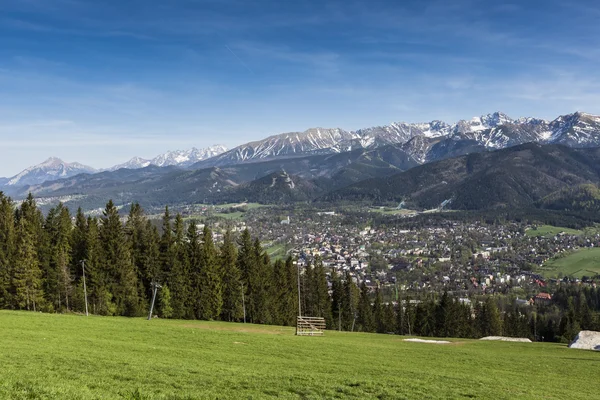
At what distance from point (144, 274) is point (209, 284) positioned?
11.9m

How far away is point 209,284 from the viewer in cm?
7450

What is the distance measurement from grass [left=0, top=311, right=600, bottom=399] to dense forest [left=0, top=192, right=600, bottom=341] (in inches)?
1054

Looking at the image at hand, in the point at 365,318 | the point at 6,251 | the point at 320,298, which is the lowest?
the point at 365,318

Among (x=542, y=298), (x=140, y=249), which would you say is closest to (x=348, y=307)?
(x=140, y=249)

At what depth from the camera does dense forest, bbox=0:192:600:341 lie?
66.5 metres

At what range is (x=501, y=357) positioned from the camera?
3750 cm

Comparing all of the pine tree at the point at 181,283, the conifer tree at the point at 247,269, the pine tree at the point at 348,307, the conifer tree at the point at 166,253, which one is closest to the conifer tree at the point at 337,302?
the pine tree at the point at 348,307

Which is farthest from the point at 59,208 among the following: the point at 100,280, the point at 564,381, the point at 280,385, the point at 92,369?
the point at 564,381

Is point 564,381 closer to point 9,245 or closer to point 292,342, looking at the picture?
point 292,342

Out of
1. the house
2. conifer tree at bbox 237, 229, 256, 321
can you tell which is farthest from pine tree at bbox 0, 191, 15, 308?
the house

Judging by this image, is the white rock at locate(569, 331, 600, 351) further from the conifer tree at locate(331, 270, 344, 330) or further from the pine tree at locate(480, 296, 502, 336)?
the conifer tree at locate(331, 270, 344, 330)

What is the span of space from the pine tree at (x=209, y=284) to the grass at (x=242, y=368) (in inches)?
1223

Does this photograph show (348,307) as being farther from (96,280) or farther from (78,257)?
(78,257)

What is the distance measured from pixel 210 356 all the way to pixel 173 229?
2143 inches
